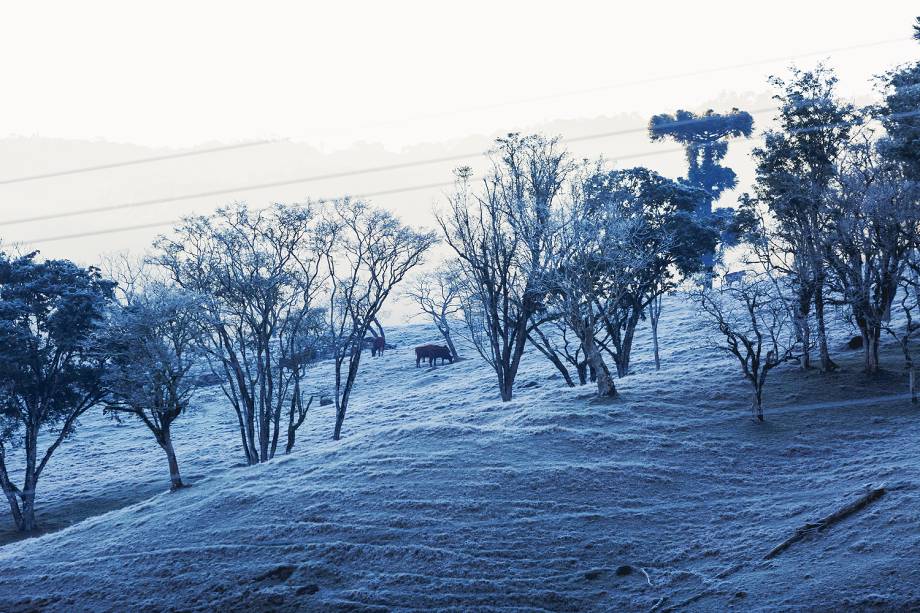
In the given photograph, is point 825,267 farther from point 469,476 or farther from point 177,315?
point 177,315

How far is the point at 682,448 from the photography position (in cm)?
2797

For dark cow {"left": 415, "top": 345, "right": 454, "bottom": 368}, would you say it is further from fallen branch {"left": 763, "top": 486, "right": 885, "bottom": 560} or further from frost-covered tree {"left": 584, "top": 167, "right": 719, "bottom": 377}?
fallen branch {"left": 763, "top": 486, "right": 885, "bottom": 560}

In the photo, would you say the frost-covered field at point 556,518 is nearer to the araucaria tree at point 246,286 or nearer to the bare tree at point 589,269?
the bare tree at point 589,269

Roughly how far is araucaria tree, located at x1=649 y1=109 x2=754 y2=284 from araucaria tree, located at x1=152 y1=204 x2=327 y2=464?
104 feet

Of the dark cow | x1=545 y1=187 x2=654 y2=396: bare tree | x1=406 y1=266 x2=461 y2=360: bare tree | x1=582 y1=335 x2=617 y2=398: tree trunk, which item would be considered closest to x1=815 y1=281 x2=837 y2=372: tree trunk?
x1=545 y1=187 x2=654 y2=396: bare tree

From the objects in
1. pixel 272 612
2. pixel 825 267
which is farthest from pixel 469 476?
pixel 825 267

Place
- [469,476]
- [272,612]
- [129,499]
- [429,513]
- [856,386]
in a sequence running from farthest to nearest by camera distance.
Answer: [129,499] → [856,386] → [469,476] → [429,513] → [272,612]

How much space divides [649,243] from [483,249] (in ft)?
30.1

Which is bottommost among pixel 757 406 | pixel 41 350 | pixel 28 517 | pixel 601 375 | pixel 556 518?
pixel 28 517

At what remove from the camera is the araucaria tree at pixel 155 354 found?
114 feet

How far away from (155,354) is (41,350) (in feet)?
26.9

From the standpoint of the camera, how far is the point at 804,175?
37094 millimetres

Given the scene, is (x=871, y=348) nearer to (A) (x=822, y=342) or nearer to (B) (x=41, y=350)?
(A) (x=822, y=342)

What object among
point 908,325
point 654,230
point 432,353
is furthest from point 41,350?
point 908,325
